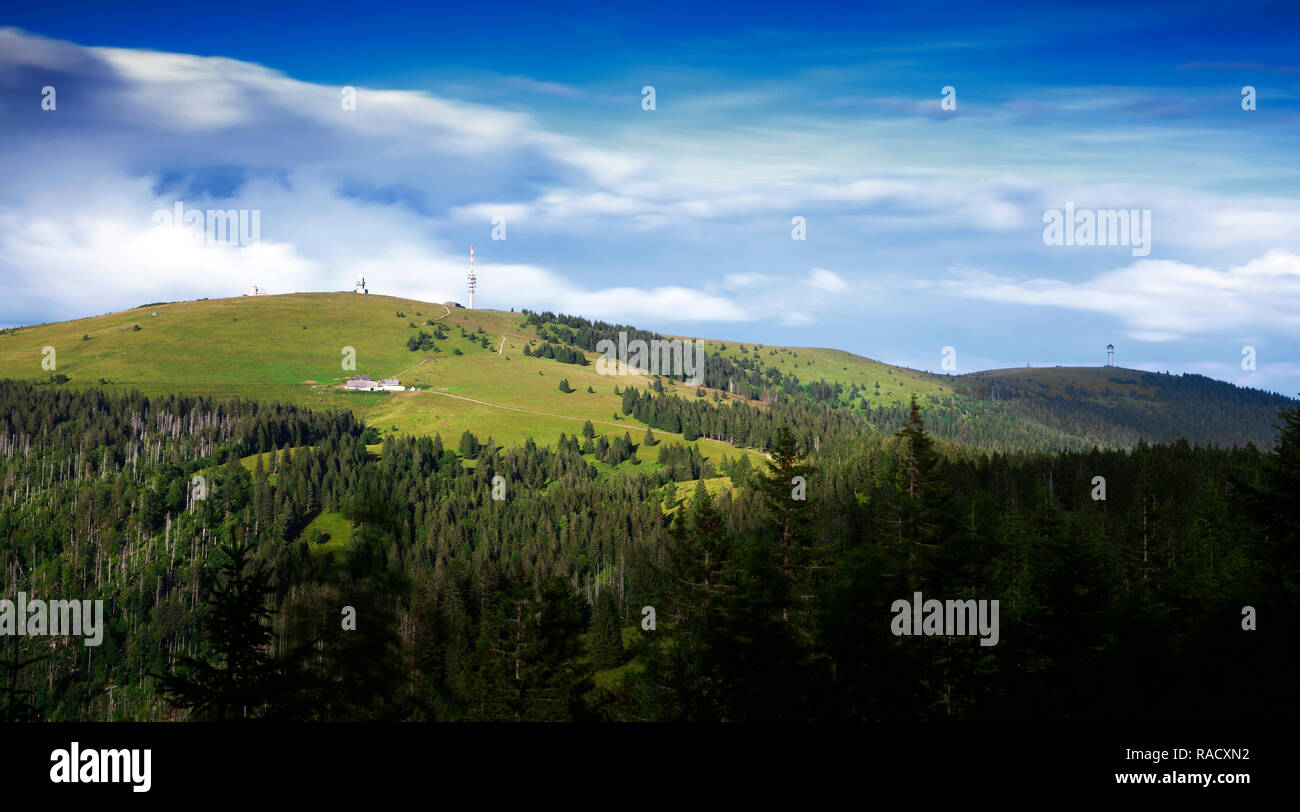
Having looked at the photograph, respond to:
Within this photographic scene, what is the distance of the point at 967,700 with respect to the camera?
129ft

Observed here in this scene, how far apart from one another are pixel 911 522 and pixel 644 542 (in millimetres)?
129420
